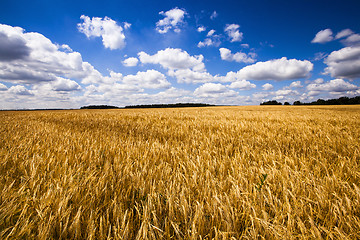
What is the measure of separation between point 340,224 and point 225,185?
629 mm

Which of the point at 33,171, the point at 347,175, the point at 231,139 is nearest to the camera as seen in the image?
the point at 33,171

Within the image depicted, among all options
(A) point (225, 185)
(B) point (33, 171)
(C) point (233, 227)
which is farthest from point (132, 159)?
(C) point (233, 227)

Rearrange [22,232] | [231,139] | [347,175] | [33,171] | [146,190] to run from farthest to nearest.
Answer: [231,139] → [347,175] → [33,171] → [146,190] → [22,232]

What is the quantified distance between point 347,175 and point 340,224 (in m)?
0.88

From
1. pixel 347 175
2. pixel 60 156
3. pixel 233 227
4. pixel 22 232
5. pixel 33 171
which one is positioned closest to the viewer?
pixel 22 232

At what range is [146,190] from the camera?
1.19 m

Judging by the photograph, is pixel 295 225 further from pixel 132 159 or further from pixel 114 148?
pixel 114 148

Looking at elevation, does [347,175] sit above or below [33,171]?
below

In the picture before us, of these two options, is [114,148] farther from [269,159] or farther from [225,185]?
[269,159]

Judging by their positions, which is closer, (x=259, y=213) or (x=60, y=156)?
(x=259, y=213)

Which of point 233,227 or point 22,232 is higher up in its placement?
point 22,232

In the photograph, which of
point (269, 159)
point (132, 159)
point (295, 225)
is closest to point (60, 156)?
point (132, 159)

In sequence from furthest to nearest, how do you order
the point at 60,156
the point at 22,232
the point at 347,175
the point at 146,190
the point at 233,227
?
the point at 60,156 → the point at 347,175 → the point at 146,190 → the point at 233,227 → the point at 22,232

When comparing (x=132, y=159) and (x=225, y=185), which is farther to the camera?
(x=132, y=159)
